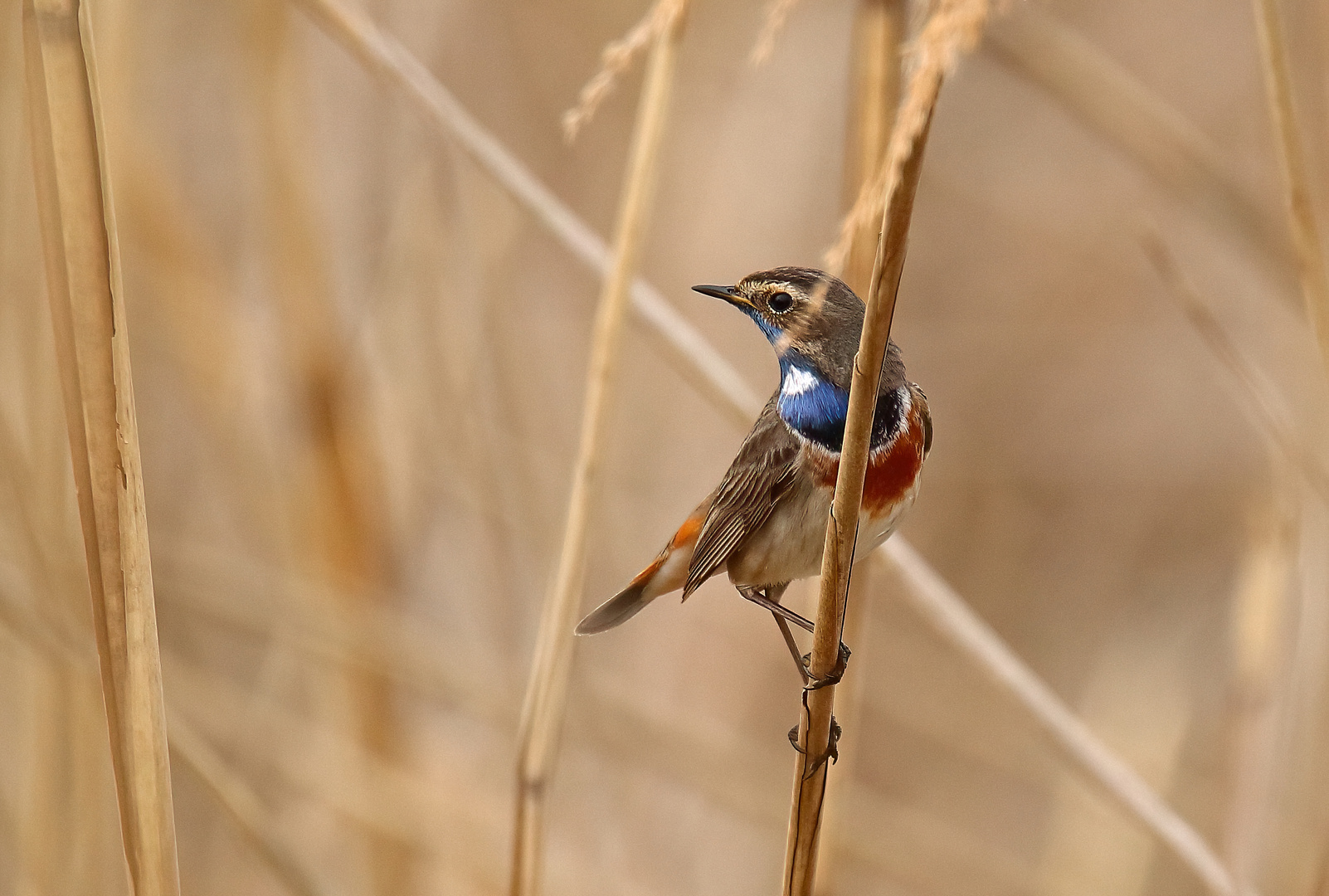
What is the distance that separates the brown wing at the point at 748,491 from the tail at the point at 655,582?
0.15 meters

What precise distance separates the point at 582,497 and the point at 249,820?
901 mm

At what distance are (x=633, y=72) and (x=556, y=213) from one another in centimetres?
238

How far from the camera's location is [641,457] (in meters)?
4.15

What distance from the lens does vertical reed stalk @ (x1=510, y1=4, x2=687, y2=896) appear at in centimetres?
203

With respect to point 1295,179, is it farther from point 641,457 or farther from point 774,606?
point 641,457

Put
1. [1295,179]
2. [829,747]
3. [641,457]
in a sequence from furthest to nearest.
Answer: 1. [641,457]
2. [829,747]
3. [1295,179]

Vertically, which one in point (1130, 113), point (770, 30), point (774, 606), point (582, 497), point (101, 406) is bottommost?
point (101, 406)

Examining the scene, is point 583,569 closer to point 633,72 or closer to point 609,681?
point 609,681

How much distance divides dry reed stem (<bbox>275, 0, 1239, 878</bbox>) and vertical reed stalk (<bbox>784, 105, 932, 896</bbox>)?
0.67 m

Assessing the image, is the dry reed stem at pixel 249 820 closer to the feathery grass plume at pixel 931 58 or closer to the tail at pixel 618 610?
the tail at pixel 618 610

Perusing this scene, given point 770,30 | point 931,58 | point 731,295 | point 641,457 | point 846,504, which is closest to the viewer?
point 931,58

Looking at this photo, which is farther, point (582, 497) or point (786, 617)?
point (786, 617)

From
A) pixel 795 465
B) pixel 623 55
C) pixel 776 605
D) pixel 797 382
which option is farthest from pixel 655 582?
pixel 623 55

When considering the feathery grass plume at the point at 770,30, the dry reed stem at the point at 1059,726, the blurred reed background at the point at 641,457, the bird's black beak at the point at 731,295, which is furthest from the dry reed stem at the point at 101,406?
the dry reed stem at the point at 1059,726
